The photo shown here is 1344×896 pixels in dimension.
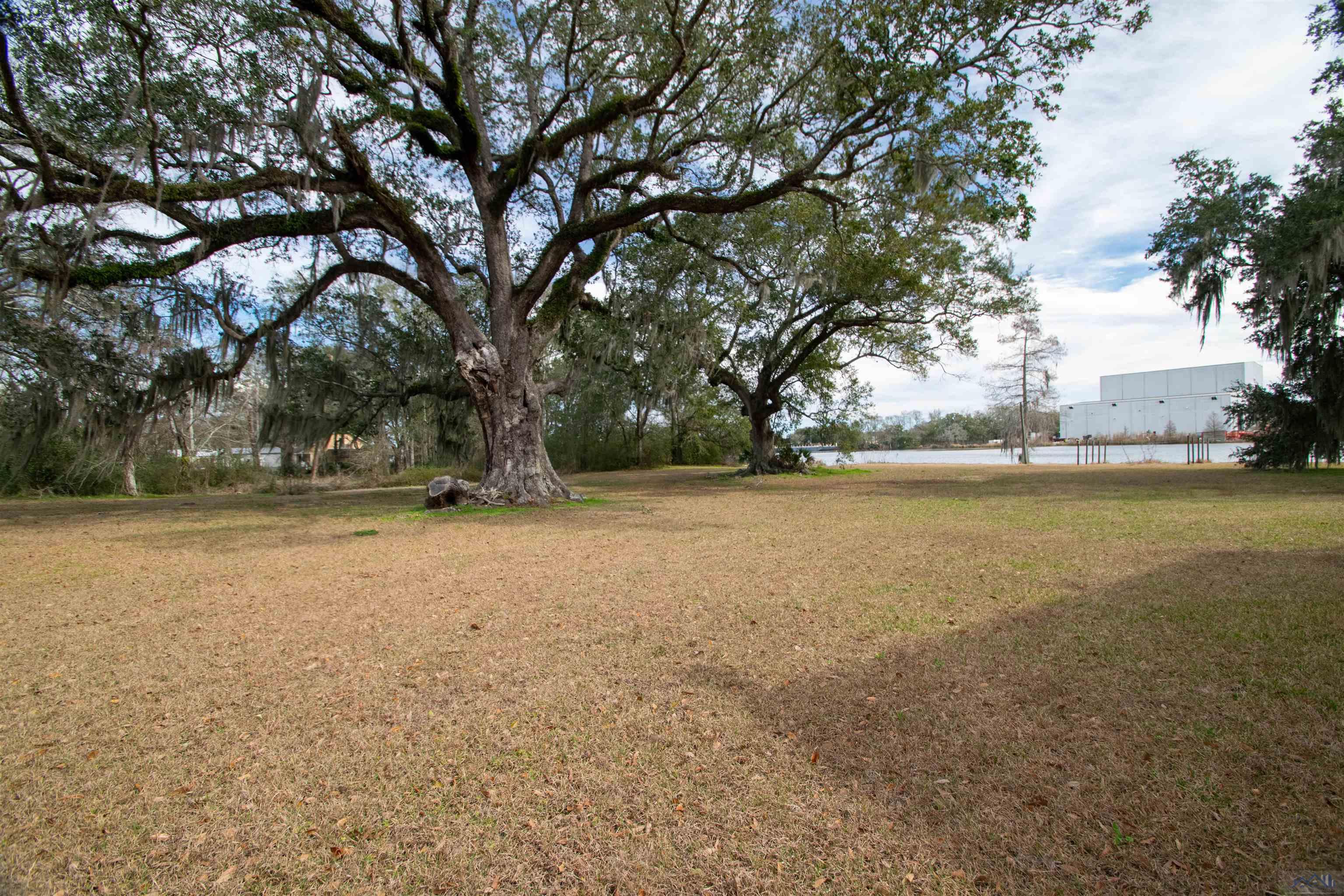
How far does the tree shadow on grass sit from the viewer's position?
174cm

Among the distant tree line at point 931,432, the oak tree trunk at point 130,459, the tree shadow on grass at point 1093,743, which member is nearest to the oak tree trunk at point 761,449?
the distant tree line at point 931,432

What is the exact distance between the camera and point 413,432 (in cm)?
2214

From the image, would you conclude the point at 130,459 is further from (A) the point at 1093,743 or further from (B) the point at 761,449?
(A) the point at 1093,743

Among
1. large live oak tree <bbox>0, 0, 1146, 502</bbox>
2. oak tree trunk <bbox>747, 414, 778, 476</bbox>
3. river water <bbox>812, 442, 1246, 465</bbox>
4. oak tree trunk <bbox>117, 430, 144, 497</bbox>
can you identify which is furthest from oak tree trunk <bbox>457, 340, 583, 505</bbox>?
river water <bbox>812, 442, 1246, 465</bbox>

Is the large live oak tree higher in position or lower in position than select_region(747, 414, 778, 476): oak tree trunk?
higher

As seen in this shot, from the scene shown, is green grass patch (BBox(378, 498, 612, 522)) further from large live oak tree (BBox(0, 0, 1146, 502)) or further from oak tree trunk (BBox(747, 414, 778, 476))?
oak tree trunk (BBox(747, 414, 778, 476))

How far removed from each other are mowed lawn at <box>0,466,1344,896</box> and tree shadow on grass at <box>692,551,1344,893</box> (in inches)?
0.5

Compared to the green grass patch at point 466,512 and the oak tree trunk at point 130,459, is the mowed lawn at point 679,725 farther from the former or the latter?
the oak tree trunk at point 130,459

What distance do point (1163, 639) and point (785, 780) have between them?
2.69 m

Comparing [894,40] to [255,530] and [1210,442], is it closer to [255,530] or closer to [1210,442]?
[255,530]

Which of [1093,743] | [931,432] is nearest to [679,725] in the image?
[1093,743]

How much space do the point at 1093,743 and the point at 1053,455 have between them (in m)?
43.9

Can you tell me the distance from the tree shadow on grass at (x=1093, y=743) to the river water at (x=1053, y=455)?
2259 cm

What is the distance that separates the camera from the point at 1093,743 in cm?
235
